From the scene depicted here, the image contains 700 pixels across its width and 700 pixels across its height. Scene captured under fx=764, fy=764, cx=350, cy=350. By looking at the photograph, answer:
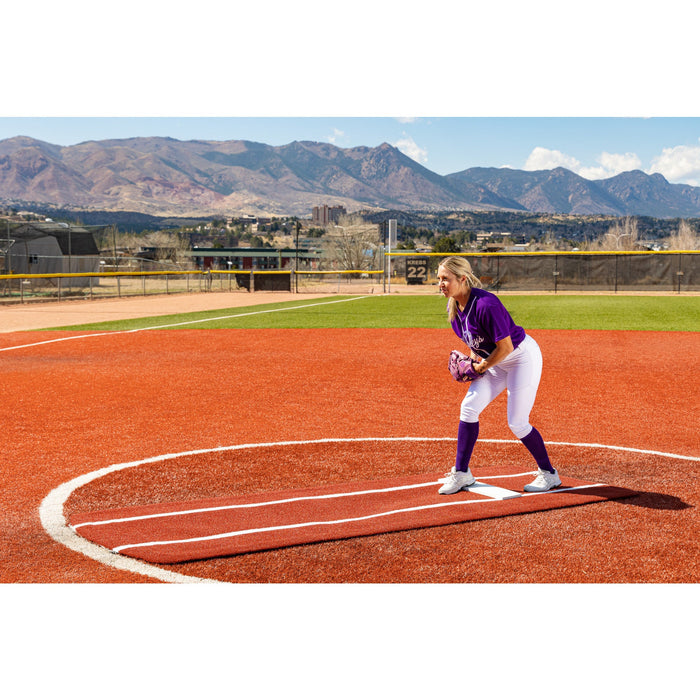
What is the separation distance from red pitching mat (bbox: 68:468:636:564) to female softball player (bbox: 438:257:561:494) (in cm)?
24

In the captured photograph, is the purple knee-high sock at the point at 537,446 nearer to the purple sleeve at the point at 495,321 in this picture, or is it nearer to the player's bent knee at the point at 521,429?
the player's bent knee at the point at 521,429

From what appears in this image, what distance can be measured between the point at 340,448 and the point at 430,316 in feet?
63.2

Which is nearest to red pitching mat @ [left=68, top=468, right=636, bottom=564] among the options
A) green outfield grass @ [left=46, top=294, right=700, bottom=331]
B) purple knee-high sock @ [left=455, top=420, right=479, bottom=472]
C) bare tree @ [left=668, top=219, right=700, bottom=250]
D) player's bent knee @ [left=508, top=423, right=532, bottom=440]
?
purple knee-high sock @ [left=455, top=420, right=479, bottom=472]

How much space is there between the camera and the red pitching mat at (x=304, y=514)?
4664mm

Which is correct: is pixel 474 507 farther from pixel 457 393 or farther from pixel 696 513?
pixel 457 393

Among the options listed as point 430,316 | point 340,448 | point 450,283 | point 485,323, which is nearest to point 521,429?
point 485,323

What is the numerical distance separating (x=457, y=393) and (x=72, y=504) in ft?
20.2

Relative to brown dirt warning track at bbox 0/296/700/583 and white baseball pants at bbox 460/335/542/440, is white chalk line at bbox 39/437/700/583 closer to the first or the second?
brown dirt warning track at bbox 0/296/700/583

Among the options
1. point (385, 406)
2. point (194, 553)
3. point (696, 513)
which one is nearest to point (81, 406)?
point (385, 406)

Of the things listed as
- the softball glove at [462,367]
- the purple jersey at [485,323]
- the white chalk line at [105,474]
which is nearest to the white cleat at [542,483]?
the softball glove at [462,367]

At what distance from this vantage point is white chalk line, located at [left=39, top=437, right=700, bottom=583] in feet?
13.8

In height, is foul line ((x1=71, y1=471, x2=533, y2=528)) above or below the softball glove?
below

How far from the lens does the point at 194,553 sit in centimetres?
446

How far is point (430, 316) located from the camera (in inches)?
1032
